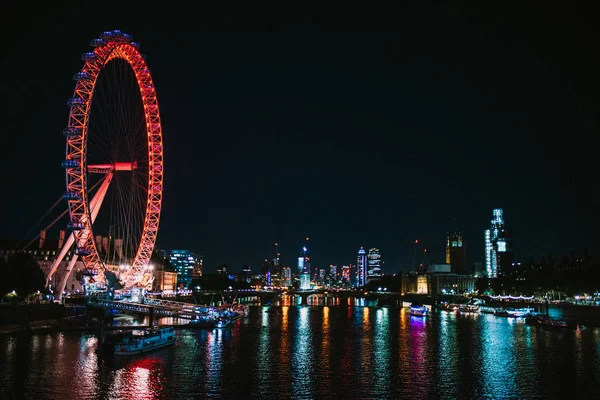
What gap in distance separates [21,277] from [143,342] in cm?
2787

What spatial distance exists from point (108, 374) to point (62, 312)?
34.5 metres

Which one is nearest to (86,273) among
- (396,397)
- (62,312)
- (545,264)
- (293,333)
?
(62,312)

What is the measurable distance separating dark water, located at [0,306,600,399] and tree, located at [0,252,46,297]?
541 inches

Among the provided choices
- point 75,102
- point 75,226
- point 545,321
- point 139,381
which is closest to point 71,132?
point 75,102

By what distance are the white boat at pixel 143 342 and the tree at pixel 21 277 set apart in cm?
2366

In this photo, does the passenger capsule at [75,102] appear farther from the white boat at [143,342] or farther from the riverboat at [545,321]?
the riverboat at [545,321]

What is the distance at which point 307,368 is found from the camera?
44.6m

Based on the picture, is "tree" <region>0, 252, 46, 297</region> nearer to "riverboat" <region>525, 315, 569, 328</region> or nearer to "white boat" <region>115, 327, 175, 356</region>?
"white boat" <region>115, 327, 175, 356</region>

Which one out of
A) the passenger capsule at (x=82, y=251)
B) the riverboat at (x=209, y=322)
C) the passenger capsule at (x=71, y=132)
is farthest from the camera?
the riverboat at (x=209, y=322)

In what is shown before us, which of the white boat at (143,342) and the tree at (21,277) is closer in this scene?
the white boat at (143,342)

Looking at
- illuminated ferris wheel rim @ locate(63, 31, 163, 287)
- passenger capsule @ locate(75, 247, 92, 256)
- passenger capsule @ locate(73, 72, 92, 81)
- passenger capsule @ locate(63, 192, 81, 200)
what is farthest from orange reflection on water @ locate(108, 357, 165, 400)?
passenger capsule @ locate(73, 72, 92, 81)

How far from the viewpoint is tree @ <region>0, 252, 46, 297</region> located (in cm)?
6856

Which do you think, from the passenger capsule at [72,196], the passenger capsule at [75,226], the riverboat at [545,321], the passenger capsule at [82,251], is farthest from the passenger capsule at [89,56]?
the riverboat at [545,321]

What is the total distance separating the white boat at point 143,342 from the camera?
48.6m
